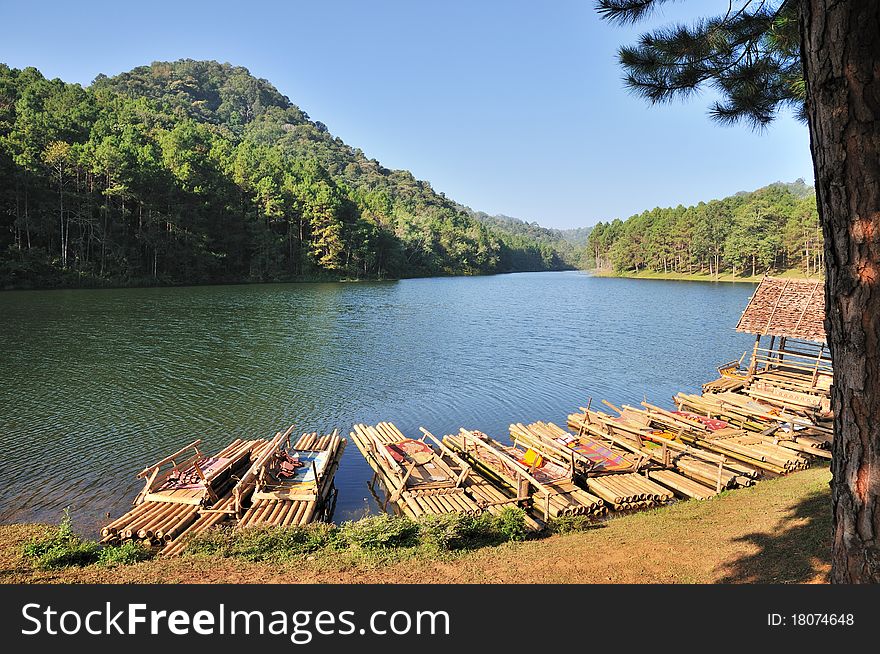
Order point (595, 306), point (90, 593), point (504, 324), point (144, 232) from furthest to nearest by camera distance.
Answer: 1. point (144, 232)
2. point (595, 306)
3. point (504, 324)
4. point (90, 593)

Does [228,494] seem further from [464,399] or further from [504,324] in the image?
[504,324]

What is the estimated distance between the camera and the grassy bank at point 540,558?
8.16 metres

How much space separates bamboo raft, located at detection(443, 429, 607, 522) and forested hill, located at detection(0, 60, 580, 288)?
6422 centimetres

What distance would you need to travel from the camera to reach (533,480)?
42.4 feet

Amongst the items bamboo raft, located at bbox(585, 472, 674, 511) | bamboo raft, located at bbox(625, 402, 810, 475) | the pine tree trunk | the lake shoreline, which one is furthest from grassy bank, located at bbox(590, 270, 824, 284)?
the pine tree trunk

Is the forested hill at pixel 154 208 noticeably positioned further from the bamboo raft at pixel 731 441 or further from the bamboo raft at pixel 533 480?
the bamboo raft at pixel 731 441

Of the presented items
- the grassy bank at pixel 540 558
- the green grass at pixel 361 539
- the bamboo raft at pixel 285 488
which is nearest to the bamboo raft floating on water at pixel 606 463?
the grassy bank at pixel 540 558

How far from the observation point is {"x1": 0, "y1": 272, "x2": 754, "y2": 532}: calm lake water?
51.3ft

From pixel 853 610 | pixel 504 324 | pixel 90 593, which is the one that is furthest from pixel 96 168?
pixel 853 610

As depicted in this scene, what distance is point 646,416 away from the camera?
18.5 meters

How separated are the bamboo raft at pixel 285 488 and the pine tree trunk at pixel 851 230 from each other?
9514 mm

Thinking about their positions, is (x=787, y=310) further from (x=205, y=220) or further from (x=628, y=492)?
(x=205, y=220)

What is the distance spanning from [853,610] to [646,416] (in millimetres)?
14937

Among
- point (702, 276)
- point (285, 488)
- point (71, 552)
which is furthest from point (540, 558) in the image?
point (702, 276)
